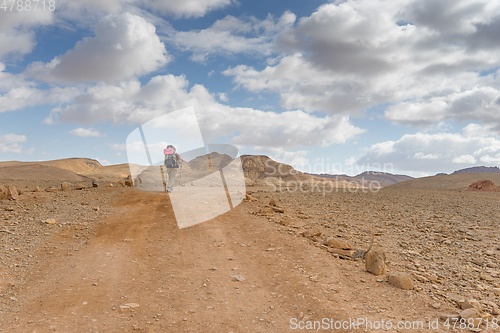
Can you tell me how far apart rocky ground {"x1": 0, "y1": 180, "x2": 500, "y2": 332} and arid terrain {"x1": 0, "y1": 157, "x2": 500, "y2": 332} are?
0.04 metres

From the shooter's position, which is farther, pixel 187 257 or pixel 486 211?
pixel 486 211

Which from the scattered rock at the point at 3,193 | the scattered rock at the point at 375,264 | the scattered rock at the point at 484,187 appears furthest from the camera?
→ the scattered rock at the point at 484,187

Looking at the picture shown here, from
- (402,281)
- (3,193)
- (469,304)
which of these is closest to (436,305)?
(469,304)

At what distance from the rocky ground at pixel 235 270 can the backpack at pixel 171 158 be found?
11.0 feet

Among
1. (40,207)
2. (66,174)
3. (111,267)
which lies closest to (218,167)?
(66,174)

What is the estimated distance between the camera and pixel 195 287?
7.18m

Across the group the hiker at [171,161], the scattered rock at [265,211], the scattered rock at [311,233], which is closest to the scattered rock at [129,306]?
the scattered rock at [311,233]

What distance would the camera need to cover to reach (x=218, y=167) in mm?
84562

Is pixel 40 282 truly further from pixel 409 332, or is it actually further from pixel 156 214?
pixel 409 332

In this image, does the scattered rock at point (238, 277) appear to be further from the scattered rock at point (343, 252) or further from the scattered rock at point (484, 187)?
the scattered rock at point (484, 187)

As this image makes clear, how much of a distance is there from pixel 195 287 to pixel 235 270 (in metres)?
1.29

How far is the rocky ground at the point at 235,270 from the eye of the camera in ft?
19.4

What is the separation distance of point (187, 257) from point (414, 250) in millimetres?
7264

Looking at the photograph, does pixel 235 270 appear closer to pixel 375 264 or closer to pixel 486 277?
pixel 375 264
